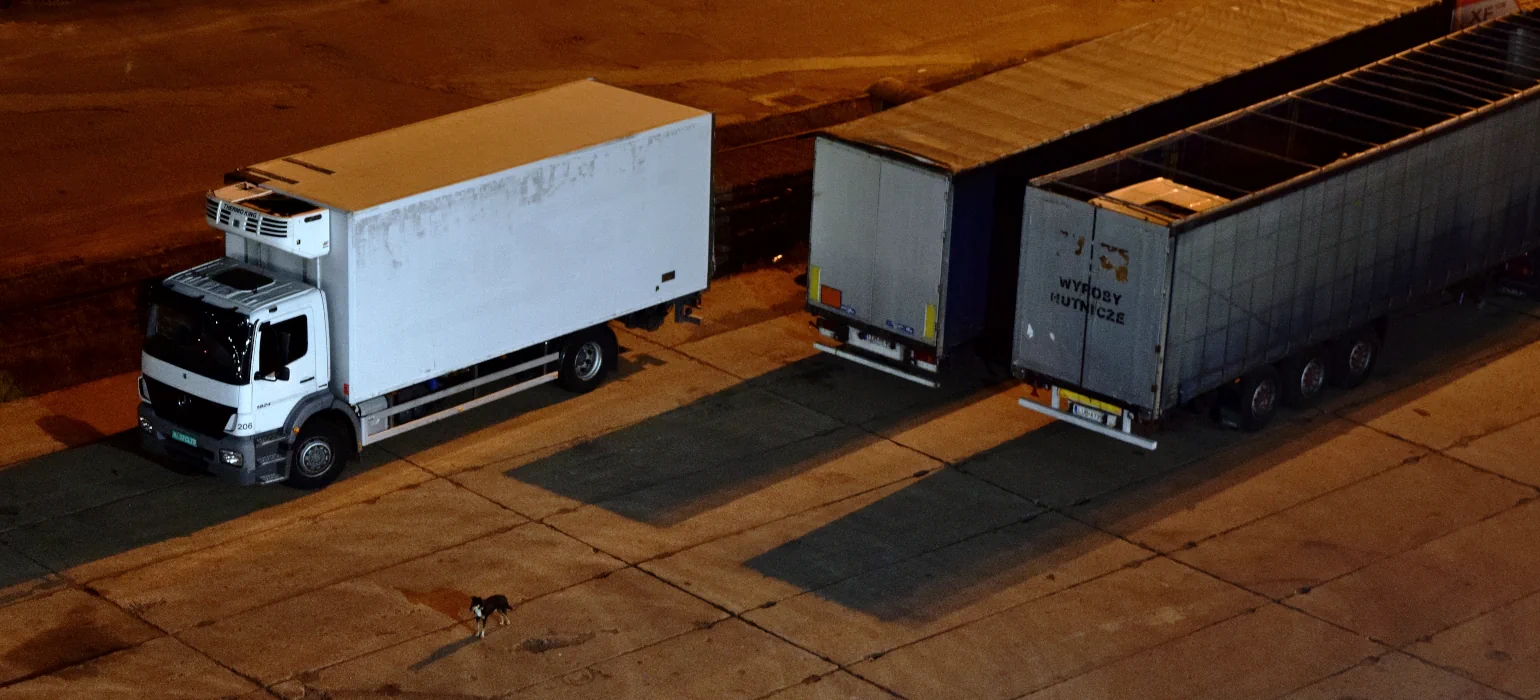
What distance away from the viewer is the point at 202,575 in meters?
20.9

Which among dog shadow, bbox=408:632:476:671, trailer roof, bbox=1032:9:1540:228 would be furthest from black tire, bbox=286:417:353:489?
trailer roof, bbox=1032:9:1540:228

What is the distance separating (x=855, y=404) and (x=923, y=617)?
214 inches

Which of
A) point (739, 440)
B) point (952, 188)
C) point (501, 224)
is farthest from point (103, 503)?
point (952, 188)

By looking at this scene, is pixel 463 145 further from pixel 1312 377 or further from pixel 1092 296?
pixel 1312 377

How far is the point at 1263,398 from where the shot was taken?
2488 cm

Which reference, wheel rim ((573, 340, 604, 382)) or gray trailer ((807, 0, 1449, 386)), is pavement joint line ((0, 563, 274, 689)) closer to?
wheel rim ((573, 340, 604, 382))

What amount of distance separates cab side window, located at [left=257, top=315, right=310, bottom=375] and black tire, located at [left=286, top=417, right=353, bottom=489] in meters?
0.83

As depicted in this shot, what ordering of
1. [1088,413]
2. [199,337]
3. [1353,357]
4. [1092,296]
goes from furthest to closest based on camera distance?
[1353,357] < [1088,413] < [1092,296] < [199,337]

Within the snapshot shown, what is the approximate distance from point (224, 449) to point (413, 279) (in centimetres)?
273

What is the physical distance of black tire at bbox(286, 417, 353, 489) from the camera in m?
22.5

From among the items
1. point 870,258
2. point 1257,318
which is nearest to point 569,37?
point 870,258

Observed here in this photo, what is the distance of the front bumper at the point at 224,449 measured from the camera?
22.1m

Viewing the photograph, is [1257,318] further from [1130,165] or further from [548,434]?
[548,434]

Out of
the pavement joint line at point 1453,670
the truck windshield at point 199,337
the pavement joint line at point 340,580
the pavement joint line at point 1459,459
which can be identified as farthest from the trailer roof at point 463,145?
the pavement joint line at point 1453,670
